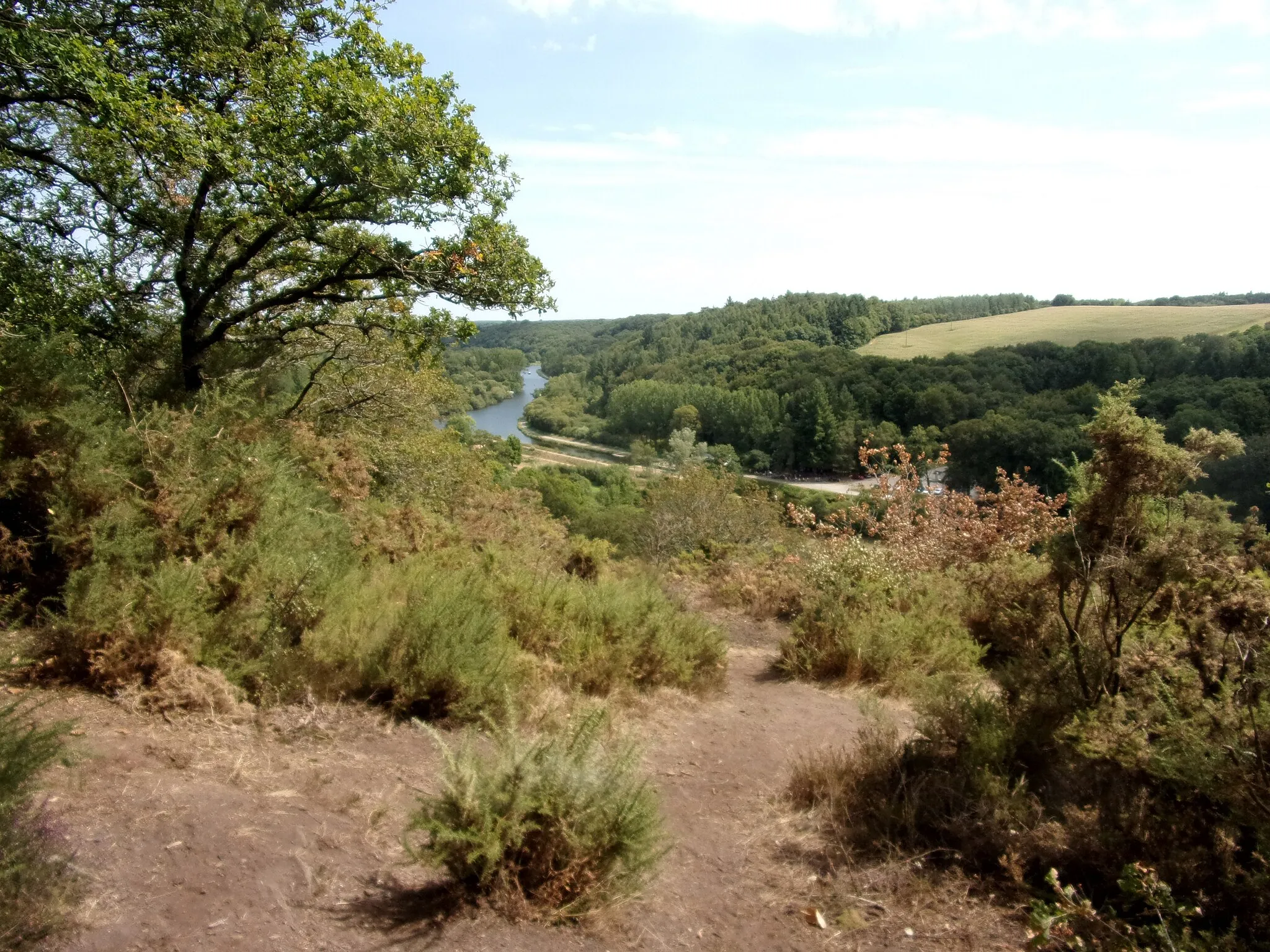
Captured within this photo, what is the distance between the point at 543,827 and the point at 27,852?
5.99 feet

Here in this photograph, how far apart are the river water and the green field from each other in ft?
120

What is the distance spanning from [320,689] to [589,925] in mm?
2754

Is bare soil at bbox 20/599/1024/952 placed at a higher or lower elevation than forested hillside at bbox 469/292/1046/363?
lower

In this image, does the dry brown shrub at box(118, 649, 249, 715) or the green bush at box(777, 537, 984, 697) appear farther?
the green bush at box(777, 537, 984, 697)

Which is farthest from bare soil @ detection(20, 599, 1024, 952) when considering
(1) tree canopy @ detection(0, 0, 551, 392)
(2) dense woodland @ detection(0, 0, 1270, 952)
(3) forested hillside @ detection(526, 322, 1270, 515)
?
(1) tree canopy @ detection(0, 0, 551, 392)

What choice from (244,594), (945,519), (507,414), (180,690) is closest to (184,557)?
(244,594)

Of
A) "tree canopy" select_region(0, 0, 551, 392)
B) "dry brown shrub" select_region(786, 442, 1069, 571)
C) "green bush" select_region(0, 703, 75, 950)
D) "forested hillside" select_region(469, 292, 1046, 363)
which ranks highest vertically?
"forested hillside" select_region(469, 292, 1046, 363)

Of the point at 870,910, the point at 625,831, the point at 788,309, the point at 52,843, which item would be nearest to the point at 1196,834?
the point at 870,910

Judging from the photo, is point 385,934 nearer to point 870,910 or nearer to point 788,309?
point 870,910

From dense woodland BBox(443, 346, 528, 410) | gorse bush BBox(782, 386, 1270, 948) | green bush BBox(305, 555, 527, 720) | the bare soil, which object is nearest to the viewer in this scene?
the bare soil

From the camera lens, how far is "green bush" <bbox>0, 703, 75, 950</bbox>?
8.59 ft

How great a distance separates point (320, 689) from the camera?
525 centimetres

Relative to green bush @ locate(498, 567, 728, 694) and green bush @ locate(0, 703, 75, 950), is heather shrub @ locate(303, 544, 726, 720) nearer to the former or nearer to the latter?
green bush @ locate(498, 567, 728, 694)

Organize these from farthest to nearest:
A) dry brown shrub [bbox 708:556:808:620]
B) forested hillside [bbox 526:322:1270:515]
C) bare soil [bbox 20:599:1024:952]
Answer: forested hillside [bbox 526:322:1270:515] < dry brown shrub [bbox 708:556:808:620] < bare soil [bbox 20:599:1024:952]
